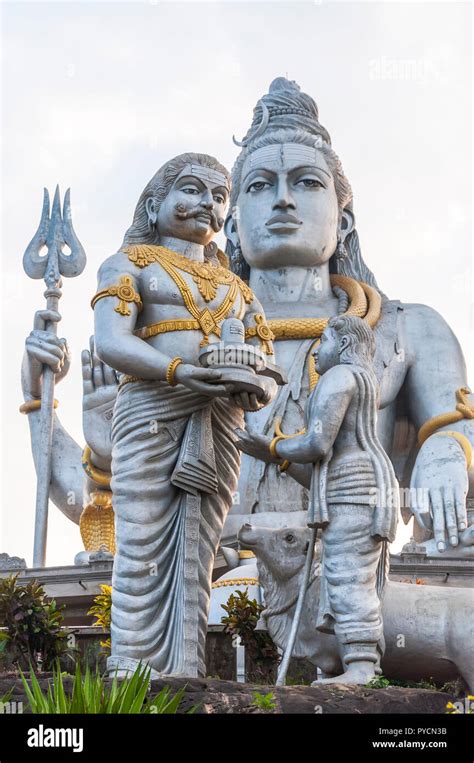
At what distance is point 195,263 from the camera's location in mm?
8508

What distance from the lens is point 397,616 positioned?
315 inches

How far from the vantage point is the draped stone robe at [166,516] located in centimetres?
770

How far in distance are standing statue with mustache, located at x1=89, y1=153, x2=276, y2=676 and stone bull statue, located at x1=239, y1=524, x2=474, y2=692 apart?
1.19ft

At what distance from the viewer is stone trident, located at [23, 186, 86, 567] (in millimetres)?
12109

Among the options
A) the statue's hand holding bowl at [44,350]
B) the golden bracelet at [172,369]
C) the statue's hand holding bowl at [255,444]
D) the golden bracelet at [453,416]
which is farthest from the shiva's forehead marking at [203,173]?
the golden bracelet at [453,416]

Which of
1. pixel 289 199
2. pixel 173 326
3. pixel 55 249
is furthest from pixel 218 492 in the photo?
pixel 289 199

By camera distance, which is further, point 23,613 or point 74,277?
point 74,277

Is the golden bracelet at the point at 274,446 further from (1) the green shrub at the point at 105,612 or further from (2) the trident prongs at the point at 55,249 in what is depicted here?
(2) the trident prongs at the point at 55,249

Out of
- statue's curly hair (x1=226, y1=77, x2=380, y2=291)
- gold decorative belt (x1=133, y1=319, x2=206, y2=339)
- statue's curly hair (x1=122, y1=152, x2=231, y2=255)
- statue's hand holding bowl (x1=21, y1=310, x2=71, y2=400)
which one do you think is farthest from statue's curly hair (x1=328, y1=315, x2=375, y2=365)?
statue's curly hair (x1=226, y1=77, x2=380, y2=291)

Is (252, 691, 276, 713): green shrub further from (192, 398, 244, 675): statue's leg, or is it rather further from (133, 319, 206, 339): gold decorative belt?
(133, 319, 206, 339): gold decorative belt

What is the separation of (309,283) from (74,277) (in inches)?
92.6
